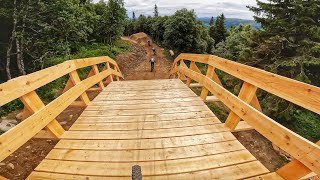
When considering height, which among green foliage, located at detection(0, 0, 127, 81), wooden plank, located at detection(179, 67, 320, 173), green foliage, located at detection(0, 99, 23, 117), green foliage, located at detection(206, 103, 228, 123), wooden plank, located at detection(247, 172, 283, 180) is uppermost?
green foliage, located at detection(0, 0, 127, 81)

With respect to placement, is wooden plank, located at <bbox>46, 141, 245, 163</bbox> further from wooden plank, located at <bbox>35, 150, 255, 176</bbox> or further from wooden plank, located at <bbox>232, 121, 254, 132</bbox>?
wooden plank, located at <bbox>232, 121, 254, 132</bbox>

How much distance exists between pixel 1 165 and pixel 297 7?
1643 cm

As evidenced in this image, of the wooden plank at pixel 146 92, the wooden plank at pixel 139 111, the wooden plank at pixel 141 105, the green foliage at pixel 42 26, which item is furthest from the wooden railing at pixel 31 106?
the green foliage at pixel 42 26

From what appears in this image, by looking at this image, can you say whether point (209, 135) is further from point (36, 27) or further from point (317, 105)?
point (36, 27)

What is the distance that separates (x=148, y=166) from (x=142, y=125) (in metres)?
1.31

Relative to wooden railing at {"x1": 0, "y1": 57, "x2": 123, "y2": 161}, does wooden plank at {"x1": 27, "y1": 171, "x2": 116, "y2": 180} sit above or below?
below

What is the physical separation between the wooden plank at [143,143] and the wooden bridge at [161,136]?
A: 14 millimetres

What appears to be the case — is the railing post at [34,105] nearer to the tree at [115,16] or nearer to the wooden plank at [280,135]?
the wooden plank at [280,135]

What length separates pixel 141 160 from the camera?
3002 millimetres

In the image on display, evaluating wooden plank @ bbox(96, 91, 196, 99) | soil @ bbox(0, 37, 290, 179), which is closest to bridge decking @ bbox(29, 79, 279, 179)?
wooden plank @ bbox(96, 91, 196, 99)

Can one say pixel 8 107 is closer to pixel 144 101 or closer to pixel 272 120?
pixel 144 101

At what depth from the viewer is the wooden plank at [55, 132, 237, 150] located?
334 centimetres

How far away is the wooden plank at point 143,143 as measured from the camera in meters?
3.34

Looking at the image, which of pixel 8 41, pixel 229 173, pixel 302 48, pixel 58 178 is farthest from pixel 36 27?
pixel 302 48
